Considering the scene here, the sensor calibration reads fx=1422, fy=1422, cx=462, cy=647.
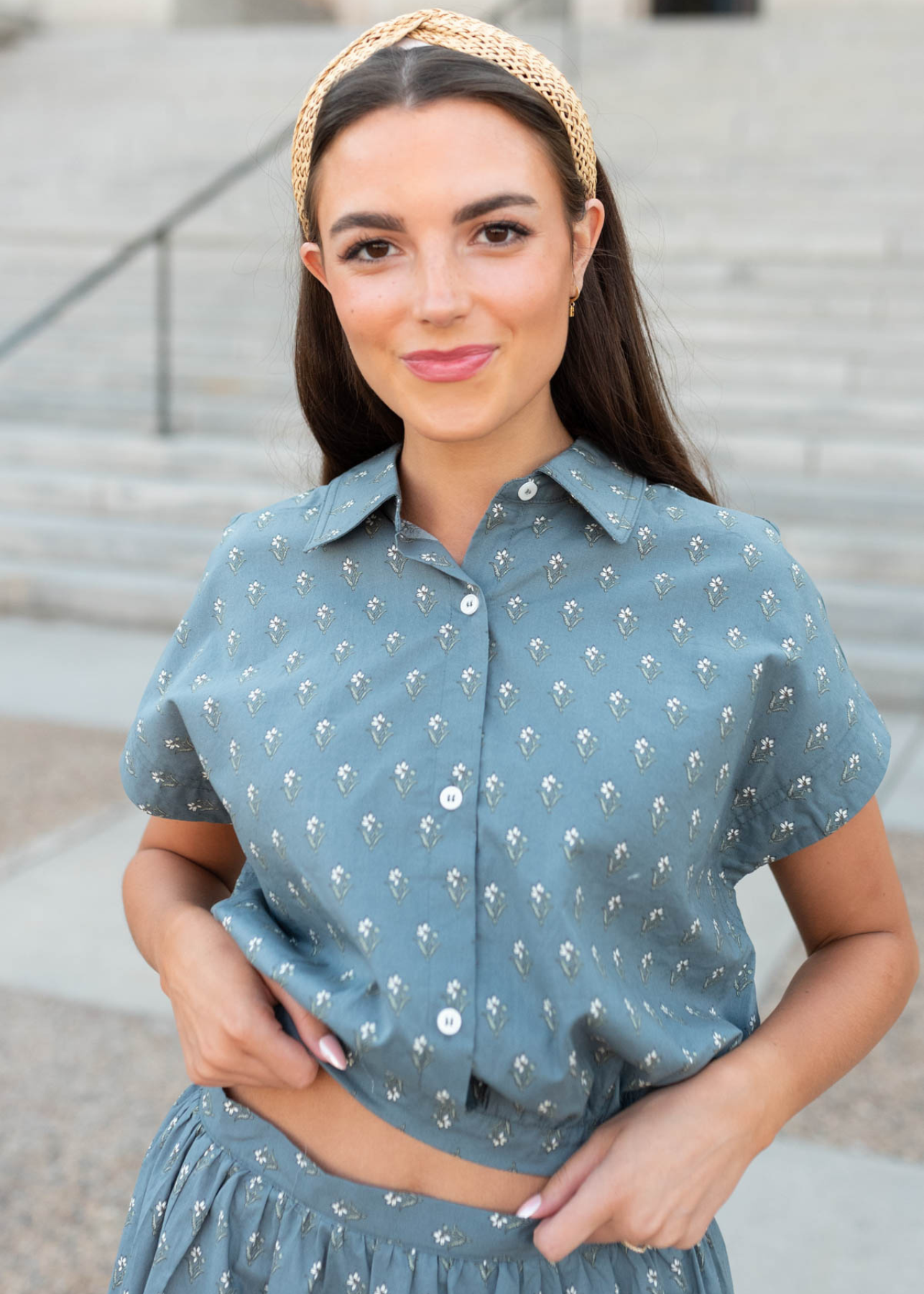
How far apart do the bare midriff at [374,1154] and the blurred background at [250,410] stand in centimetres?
110

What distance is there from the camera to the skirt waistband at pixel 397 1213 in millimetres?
1350

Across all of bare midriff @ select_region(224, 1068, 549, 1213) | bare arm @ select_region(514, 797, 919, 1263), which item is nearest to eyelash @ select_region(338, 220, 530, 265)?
bare arm @ select_region(514, 797, 919, 1263)

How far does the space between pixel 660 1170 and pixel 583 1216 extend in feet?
0.26

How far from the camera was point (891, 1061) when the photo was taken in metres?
3.21

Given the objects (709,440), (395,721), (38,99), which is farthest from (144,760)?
(38,99)

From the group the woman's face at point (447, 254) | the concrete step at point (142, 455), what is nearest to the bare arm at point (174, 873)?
the woman's face at point (447, 254)

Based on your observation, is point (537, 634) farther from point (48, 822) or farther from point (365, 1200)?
point (48, 822)

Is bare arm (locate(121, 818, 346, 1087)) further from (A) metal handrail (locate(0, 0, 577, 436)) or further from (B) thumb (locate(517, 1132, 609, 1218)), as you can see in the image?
(A) metal handrail (locate(0, 0, 577, 436))

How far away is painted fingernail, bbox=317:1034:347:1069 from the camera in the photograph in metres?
1.34

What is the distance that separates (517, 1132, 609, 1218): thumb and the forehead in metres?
0.89

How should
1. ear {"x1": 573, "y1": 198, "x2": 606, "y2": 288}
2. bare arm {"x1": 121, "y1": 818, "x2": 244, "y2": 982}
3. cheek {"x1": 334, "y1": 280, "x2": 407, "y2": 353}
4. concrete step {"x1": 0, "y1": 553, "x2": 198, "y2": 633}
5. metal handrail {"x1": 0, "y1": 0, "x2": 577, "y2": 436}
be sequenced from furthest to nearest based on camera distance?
metal handrail {"x1": 0, "y1": 0, "x2": 577, "y2": 436}
concrete step {"x1": 0, "y1": 553, "x2": 198, "y2": 633}
bare arm {"x1": 121, "y1": 818, "x2": 244, "y2": 982}
ear {"x1": 573, "y1": 198, "x2": 606, "y2": 288}
cheek {"x1": 334, "y1": 280, "x2": 407, "y2": 353}

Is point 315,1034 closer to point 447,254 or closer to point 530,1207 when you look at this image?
point 530,1207

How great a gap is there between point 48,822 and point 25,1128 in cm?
175

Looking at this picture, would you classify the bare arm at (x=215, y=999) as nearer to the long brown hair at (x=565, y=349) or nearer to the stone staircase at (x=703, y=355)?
the long brown hair at (x=565, y=349)
